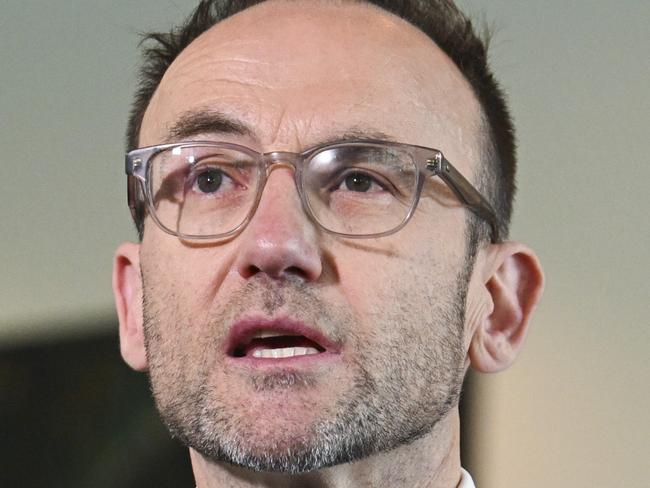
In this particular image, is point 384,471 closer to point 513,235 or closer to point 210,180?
point 210,180

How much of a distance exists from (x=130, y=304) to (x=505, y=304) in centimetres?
51

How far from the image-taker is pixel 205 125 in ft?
3.90

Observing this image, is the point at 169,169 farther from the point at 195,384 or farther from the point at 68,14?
the point at 68,14

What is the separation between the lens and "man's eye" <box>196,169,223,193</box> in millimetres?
1171

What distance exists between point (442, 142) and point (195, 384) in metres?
0.41

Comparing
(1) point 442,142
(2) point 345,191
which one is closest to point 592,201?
(1) point 442,142

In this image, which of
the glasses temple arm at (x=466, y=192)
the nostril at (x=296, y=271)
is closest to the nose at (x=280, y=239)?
the nostril at (x=296, y=271)

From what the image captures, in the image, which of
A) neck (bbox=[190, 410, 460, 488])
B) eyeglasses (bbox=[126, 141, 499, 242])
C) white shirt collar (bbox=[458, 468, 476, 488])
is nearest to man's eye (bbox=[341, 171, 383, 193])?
eyeglasses (bbox=[126, 141, 499, 242])

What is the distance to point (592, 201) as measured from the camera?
1.68 m

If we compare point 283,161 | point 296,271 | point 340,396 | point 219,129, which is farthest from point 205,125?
point 340,396

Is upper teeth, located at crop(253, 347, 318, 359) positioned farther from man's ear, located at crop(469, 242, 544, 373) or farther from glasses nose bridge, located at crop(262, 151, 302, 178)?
man's ear, located at crop(469, 242, 544, 373)

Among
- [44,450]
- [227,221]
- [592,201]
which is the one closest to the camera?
[227,221]

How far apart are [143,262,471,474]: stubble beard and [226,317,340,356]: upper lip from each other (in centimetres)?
1

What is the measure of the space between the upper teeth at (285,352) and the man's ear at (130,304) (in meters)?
0.29
